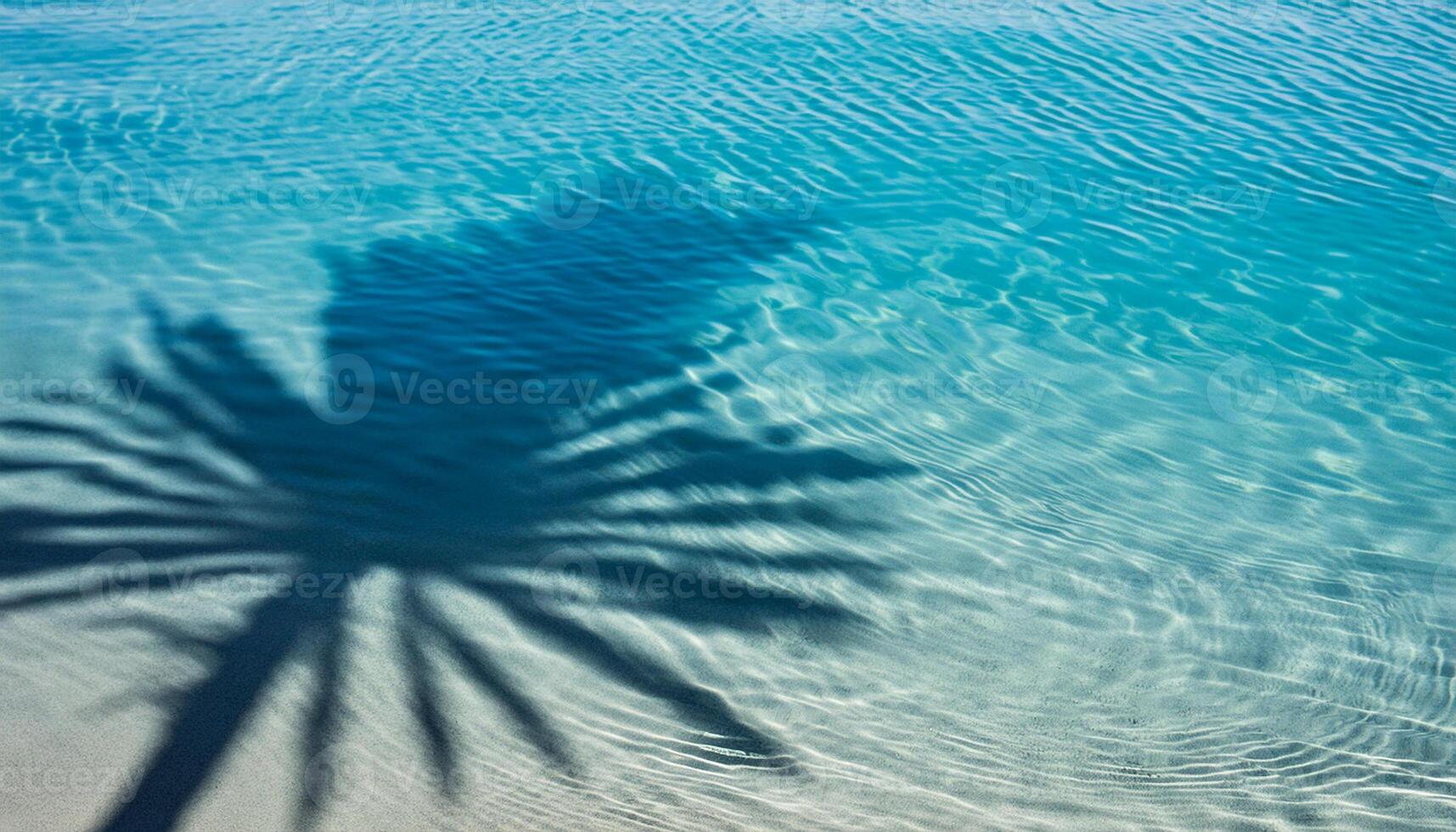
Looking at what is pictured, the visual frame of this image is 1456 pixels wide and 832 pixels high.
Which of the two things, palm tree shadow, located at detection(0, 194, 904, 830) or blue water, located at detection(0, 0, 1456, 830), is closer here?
blue water, located at detection(0, 0, 1456, 830)

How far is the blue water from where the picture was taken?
421 centimetres

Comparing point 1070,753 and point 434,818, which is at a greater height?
point 434,818

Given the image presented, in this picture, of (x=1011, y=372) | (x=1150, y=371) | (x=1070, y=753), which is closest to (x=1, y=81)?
(x=1011, y=372)

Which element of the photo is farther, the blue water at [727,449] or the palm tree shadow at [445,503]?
the palm tree shadow at [445,503]

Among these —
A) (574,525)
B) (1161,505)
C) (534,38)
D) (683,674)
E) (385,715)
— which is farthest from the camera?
(534,38)

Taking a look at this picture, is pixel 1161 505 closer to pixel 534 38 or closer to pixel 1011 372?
pixel 1011 372

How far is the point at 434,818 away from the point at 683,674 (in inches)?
47.2

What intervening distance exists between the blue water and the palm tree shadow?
0.03 metres

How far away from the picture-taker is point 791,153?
10266 millimetres

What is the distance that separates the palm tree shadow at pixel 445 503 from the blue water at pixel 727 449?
0.09 feet

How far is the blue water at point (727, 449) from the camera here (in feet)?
13.8

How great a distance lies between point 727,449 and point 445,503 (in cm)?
161

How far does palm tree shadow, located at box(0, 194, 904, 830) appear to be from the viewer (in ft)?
14.5

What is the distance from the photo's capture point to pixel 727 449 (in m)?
6.19
